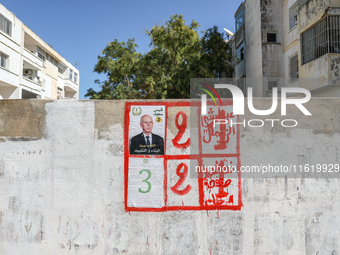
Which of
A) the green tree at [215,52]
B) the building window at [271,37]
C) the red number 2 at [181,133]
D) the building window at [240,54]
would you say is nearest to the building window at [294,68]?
the building window at [271,37]

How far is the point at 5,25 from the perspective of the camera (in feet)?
59.2

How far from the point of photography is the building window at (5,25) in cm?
1753

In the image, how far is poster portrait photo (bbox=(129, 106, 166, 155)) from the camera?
2.78 metres

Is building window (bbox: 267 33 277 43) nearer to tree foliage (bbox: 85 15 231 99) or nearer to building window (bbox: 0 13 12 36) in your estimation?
tree foliage (bbox: 85 15 231 99)

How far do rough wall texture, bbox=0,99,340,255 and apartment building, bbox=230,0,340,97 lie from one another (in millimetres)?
7975

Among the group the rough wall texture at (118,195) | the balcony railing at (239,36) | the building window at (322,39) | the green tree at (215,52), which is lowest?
the rough wall texture at (118,195)

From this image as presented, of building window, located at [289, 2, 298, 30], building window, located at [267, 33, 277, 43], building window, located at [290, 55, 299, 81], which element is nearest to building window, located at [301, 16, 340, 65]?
building window, located at [290, 55, 299, 81]

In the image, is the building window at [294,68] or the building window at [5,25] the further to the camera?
the building window at [5,25]

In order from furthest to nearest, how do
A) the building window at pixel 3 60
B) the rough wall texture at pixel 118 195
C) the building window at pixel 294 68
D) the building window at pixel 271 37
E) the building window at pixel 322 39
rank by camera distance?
the building window at pixel 3 60 → the building window at pixel 271 37 → the building window at pixel 294 68 → the building window at pixel 322 39 → the rough wall texture at pixel 118 195

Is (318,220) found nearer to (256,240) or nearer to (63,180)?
(256,240)

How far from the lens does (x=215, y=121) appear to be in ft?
9.25

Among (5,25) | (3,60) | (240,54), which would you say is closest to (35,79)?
(3,60)

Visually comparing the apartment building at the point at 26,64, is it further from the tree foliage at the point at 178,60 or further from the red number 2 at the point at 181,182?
the red number 2 at the point at 181,182

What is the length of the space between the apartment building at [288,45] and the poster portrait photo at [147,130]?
8742mm
